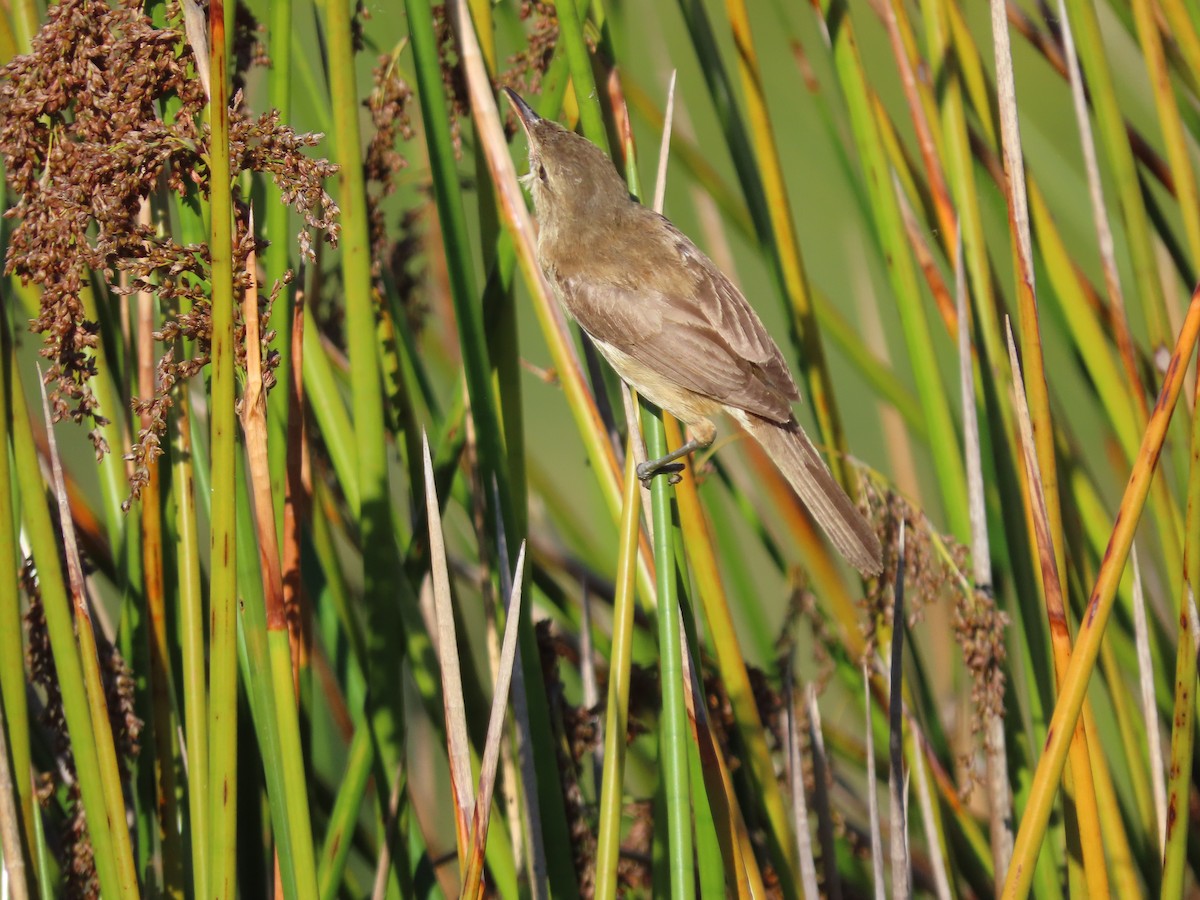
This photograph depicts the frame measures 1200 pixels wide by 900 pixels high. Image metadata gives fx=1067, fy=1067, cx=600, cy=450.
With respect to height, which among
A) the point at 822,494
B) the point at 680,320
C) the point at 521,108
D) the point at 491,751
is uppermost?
the point at 521,108

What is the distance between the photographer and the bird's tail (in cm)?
184

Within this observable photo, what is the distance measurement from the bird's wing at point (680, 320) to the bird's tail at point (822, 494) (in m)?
0.11

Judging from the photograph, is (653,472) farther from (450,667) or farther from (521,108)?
(521,108)

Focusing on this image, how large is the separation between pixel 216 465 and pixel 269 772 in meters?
0.36

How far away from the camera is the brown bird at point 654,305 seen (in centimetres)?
215

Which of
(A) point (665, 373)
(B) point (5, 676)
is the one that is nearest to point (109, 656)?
(B) point (5, 676)

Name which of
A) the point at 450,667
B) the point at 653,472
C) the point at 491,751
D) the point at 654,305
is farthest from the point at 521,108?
the point at 491,751

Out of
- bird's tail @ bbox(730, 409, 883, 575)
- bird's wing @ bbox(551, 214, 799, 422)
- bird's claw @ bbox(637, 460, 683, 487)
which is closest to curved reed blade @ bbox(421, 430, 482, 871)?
bird's claw @ bbox(637, 460, 683, 487)

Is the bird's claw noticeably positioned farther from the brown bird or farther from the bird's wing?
the bird's wing

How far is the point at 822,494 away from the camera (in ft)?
6.26

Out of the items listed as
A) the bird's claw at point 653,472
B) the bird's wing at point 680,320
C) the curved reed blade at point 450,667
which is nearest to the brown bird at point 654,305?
the bird's wing at point 680,320

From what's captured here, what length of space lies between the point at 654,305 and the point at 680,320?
65mm

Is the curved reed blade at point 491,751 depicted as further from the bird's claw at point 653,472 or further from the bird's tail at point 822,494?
the bird's tail at point 822,494

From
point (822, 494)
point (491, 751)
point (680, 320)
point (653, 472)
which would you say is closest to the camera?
point (491, 751)
